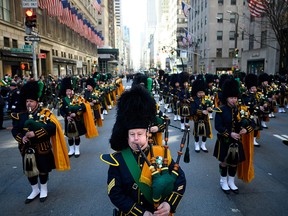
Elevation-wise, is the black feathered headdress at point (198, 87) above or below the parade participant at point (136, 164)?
above

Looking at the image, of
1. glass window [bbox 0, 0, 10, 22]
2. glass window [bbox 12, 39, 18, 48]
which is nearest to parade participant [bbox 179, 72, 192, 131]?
glass window [bbox 0, 0, 10, 22]

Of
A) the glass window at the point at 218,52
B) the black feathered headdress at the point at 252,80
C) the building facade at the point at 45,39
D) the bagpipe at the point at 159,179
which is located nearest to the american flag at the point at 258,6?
the black feathered headdress at the point at 252,80

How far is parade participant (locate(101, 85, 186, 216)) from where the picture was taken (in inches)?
94.3

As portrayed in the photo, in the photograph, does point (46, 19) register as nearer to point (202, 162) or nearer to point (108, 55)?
point (202, 162)

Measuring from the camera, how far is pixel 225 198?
4898 millimetres

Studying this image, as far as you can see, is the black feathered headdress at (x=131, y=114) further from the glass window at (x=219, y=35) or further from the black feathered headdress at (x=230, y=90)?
the glass window at (x=219, y=35)

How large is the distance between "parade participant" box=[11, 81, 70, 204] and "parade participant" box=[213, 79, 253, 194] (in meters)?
3.38

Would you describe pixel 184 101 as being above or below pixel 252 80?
below

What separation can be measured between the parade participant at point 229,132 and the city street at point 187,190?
0.45m

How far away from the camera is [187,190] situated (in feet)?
17.1

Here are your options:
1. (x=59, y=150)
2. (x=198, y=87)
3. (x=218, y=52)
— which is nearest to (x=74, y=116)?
(x=59, y=150)

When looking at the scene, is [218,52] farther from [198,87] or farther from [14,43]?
[198,87]

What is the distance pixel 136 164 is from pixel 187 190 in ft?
10.2

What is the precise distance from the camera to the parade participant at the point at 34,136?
4.64 meters
